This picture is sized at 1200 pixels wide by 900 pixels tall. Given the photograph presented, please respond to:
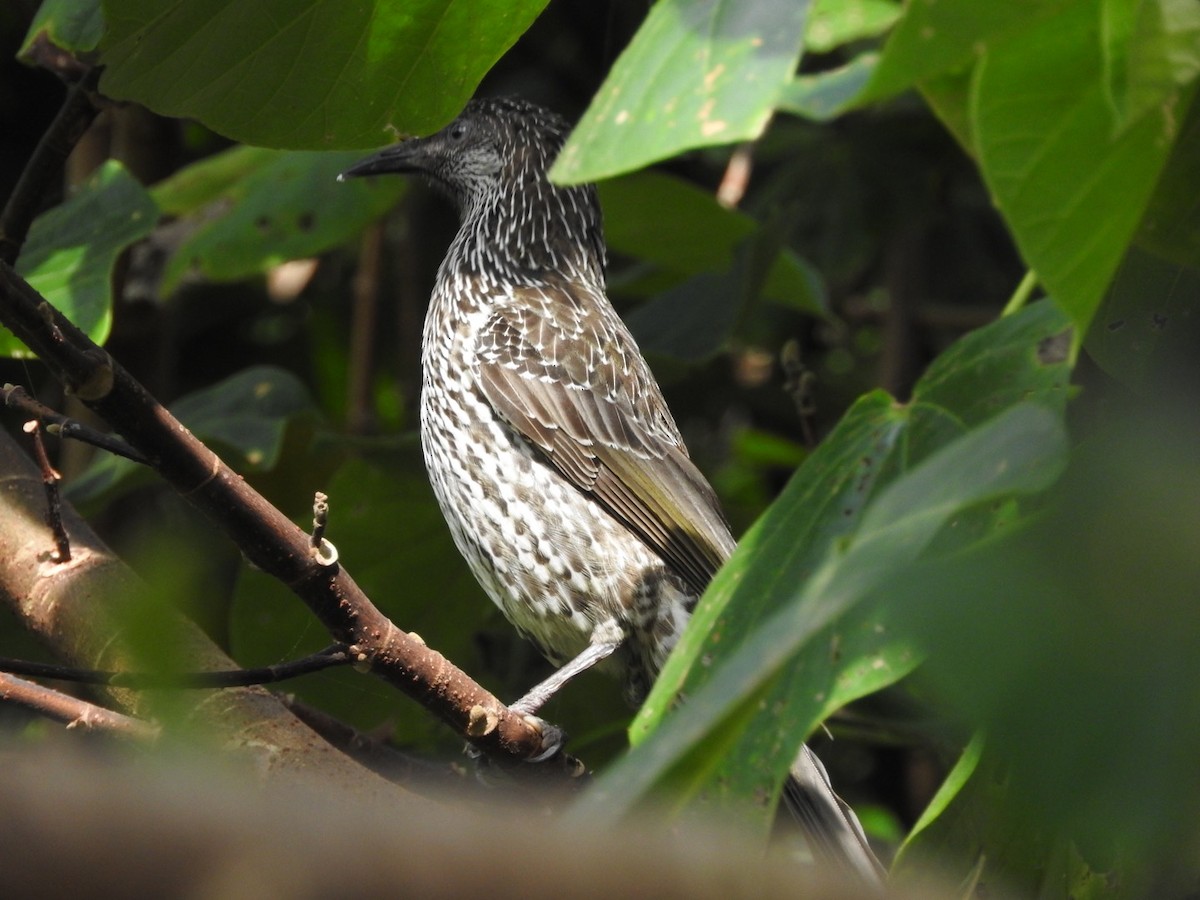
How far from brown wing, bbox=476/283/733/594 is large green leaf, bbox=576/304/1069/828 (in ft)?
3.96

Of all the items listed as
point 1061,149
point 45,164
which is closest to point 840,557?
point 1061,149

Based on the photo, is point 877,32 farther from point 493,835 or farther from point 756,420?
point 756,420

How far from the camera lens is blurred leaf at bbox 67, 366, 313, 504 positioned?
3.34 metres

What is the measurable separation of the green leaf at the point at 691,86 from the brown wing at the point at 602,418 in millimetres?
1838

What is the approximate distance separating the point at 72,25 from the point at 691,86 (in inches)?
65.4

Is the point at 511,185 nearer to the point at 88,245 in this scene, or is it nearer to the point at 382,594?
the point at 382,594

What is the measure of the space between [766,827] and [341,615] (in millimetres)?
840

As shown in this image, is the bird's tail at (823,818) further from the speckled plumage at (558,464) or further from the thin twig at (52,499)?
the thin twig at (52,499)

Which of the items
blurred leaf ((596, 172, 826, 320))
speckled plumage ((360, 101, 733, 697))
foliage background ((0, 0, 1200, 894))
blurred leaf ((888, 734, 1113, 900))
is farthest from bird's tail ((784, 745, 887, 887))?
blurred leaf ((596, 172, 826, 320))

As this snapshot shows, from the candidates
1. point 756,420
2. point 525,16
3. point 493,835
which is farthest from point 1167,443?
point 756,420

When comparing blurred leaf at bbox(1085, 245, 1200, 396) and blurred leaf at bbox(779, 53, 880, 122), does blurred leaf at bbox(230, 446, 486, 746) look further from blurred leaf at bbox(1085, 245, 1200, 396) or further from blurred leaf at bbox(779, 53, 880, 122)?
blurred leaf at bbox(779, 53, 880, 122)

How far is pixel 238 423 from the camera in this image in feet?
11.5

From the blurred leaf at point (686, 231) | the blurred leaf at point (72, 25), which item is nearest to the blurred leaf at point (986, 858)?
the blurred leaf at point (686, 231)

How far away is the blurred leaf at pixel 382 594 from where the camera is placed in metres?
3.20
